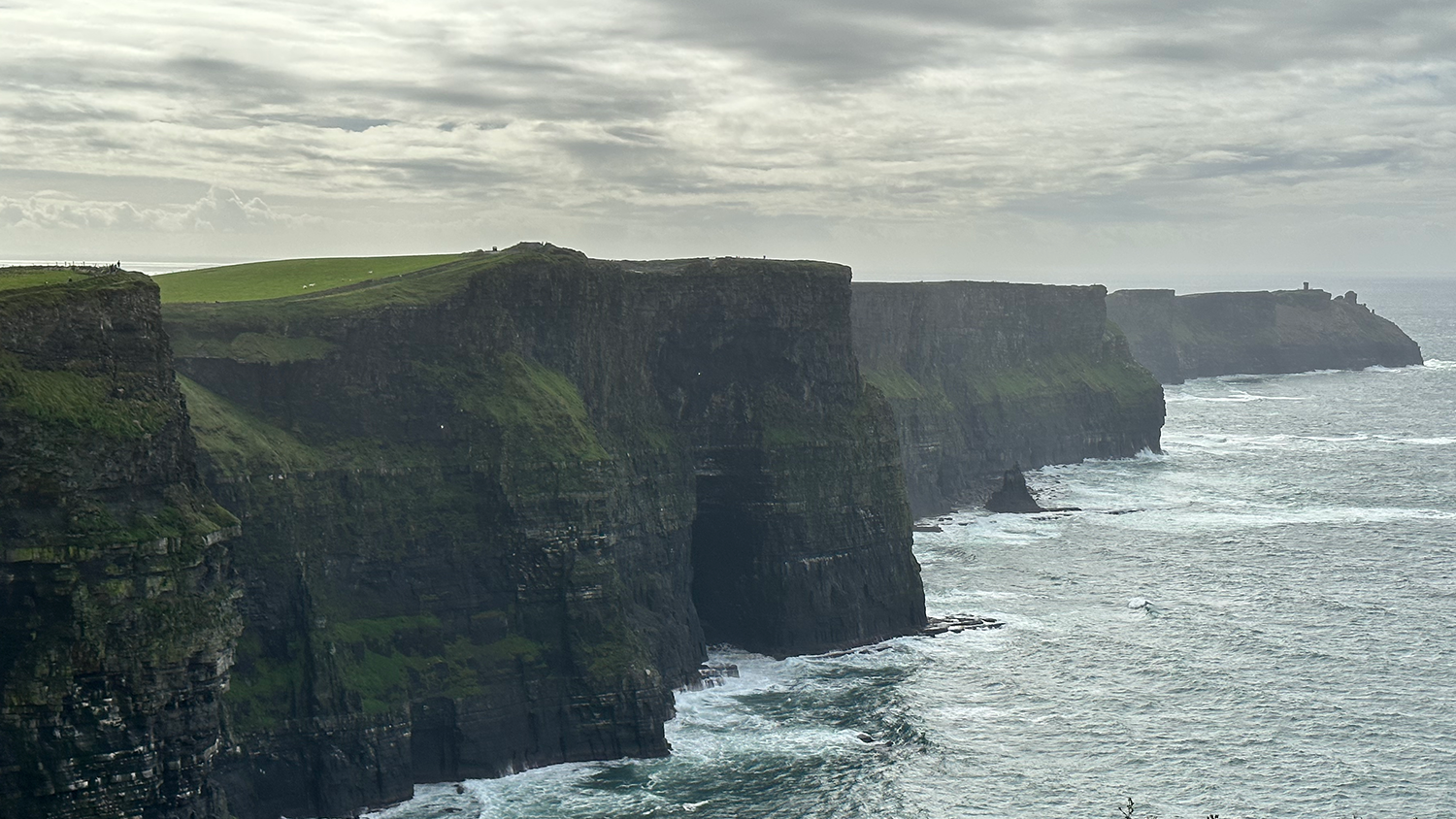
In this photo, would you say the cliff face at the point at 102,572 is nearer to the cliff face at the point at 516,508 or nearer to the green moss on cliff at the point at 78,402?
the green moss on cliff at the point at 78,402

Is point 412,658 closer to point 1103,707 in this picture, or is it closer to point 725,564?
point 725,564

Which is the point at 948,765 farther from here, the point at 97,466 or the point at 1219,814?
the point at 97,466

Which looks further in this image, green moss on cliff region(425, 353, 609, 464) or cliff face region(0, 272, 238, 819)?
green moss on cliff region(425, 353, 609, 464)

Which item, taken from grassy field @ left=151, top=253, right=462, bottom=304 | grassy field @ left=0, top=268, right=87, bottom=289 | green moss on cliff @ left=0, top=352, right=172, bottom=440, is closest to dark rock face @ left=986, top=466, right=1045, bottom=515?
grassy field @ left=151, top=253, right=462, bottom=304

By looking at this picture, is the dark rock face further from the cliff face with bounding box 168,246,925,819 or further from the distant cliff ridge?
the cliff face with bounding box 168,246,925,819

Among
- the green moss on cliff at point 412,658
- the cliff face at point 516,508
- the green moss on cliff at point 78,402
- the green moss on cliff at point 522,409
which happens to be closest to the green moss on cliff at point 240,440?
the cliff face at point 516,508

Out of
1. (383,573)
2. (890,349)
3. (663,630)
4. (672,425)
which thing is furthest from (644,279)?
(890,349)
